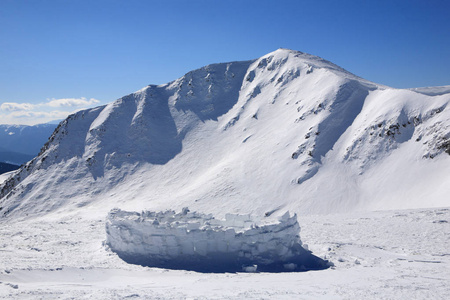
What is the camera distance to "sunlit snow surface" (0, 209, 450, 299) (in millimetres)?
13070

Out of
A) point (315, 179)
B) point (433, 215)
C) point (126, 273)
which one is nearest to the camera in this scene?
point (126, 273)

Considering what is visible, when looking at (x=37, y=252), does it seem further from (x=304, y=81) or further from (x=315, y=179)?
(x=304, y=81)

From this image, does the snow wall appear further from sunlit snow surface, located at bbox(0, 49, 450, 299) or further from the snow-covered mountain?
the snow-covered mountain

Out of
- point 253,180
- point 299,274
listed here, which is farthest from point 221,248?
point 253,180

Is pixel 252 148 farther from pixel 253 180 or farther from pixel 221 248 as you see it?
pixel 221 248

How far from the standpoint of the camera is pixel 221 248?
1884 cm

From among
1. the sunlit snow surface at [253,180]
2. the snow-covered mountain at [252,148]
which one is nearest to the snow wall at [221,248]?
the sunlit snow surface at [253,180]

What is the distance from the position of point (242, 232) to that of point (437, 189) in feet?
78.4

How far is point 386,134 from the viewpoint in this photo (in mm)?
42094

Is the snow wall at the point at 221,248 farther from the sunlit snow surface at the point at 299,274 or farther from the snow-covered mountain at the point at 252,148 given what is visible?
the snow-covered mountain at the point at 252,148

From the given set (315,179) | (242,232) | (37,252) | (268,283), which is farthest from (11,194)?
(268,283)

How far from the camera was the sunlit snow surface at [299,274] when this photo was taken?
1307cm

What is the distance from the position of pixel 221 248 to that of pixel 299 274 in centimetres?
444

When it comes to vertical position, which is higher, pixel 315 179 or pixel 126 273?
pixel 315 179
